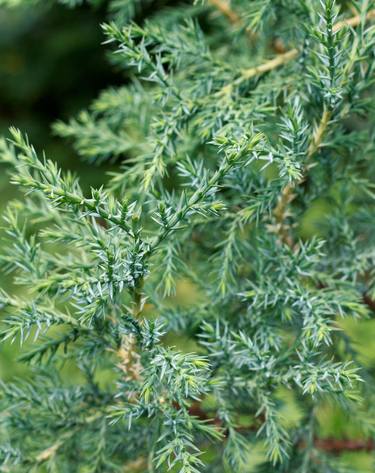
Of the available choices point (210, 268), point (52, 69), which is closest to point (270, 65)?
point (210, 268)

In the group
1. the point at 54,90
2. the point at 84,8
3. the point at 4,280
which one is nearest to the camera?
the point at 4,280

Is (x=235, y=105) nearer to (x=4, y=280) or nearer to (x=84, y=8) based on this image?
(x=4, y=280)

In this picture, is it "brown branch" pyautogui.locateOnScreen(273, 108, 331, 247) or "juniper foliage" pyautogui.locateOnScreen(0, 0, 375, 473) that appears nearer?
"juniper foliage" pyautogui.locateOnScreen(0, 0, 375, 473)

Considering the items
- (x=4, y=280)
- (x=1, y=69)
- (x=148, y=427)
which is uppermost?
(x=148, y=427)

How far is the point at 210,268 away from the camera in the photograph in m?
1.41

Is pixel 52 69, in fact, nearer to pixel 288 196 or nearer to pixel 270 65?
pixel 270 65

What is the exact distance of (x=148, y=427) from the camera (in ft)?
3.95

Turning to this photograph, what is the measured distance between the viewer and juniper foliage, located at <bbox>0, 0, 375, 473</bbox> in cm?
101

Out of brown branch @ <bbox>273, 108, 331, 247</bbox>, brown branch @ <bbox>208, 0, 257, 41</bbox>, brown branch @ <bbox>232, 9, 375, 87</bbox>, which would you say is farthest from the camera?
brown branch @ <bbox>208, 0, 257, 41</bbox>

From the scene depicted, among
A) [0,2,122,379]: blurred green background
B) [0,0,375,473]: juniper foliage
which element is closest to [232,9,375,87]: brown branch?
[0,0,375,473]: juniper foliage

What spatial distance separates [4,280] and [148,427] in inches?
77.7

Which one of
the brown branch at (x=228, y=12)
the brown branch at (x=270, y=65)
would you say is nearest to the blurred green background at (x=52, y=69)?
the brown branch at (x=228, y=12)

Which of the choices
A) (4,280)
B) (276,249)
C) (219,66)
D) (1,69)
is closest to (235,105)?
(219,66)

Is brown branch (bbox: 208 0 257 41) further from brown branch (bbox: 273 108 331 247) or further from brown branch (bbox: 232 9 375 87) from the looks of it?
brown branch (bbox: 273 108 331 247)
